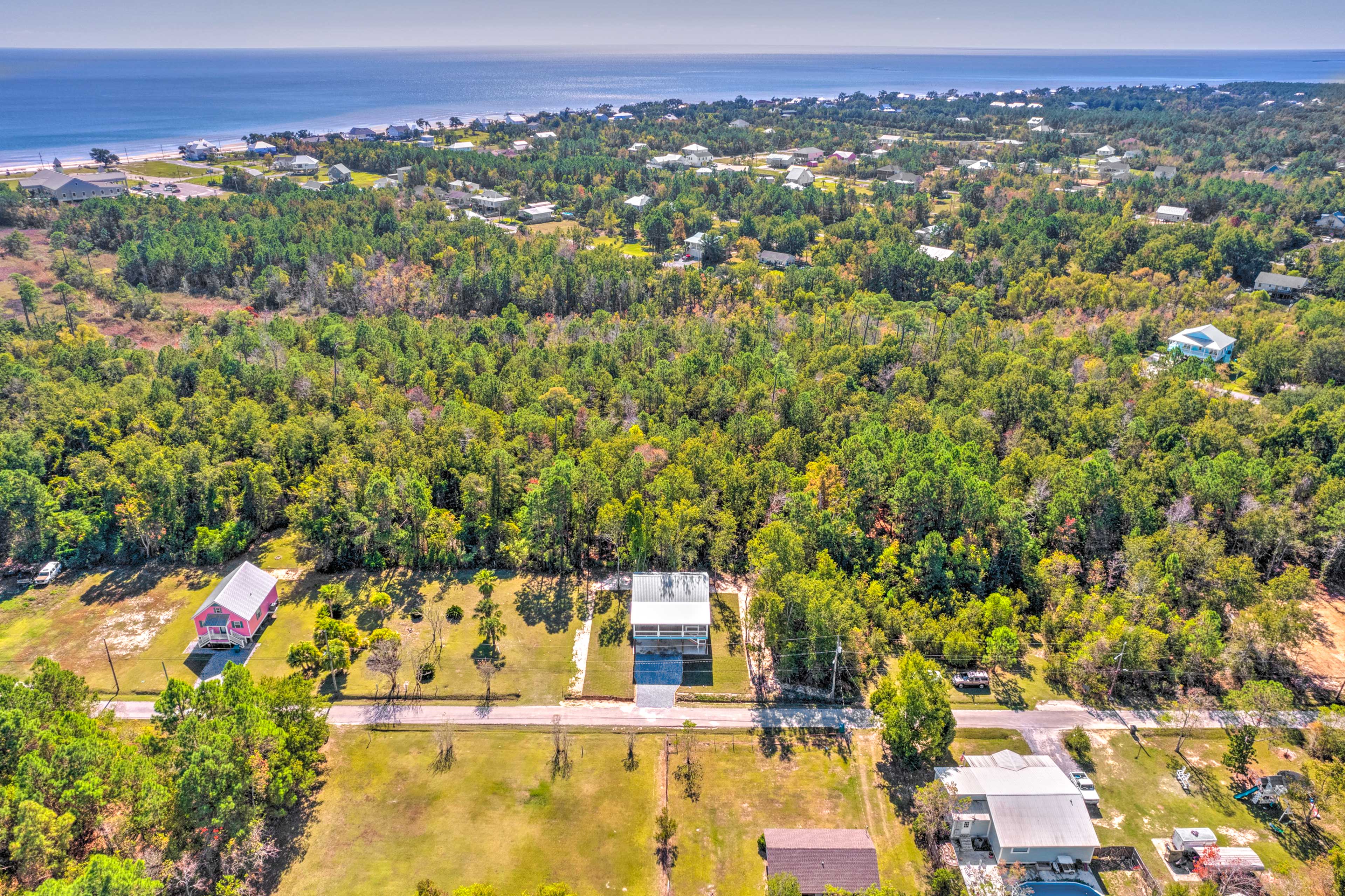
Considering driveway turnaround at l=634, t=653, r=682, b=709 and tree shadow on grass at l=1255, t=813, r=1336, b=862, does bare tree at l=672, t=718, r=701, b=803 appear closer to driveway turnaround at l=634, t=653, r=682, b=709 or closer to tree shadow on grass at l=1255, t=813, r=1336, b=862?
driveway turnaround at l=634, t=653, r=682, b=709

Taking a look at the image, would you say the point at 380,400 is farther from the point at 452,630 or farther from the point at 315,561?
the point at 452,630

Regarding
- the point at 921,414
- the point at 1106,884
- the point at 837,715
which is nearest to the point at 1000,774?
the point at 1106,884

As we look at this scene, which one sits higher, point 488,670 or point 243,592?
point 243,592

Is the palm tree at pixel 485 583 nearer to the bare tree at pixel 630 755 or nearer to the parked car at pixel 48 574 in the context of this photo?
the bare tree at pixel 630 755

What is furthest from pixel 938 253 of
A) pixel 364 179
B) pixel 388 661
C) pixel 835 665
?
pixel 364 179

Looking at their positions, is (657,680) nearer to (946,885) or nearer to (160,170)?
(946,885)

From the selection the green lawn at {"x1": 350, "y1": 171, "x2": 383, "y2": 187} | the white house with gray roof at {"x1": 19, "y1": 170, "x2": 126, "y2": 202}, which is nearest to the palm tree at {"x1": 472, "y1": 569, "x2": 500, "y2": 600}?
the green lawn at {"x1": 350, "y1": 171, "x2": 383, "y2": 187}
